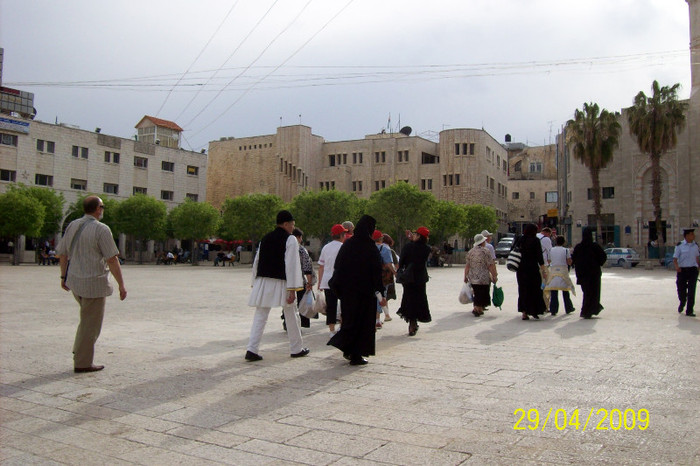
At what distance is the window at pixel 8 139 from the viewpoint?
47.0m

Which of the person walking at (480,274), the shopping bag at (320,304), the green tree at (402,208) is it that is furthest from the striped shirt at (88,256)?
the green tree at (402,208)

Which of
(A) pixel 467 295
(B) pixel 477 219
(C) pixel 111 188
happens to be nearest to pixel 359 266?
(A) pixel 467 295

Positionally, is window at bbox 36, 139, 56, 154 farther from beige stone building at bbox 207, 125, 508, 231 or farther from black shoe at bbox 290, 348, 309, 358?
black shoe at bbox 290, 348, 309, 358

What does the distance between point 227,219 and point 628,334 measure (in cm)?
3778

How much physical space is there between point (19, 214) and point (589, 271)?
37210 millimetres

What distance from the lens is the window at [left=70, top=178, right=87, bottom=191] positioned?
52281mm

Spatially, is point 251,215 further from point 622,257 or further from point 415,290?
point 415,290

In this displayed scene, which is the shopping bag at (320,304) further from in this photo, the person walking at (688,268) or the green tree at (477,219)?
the green tree at (477,219)

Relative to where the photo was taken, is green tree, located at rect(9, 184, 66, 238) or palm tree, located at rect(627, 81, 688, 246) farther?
green tree, located at rect(9, 184, 66, 238)

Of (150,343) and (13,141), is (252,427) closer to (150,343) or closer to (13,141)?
(150,343)

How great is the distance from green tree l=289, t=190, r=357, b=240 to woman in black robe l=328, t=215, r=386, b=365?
3668 centimetres

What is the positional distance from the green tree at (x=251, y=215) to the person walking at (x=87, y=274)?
36.0 meters

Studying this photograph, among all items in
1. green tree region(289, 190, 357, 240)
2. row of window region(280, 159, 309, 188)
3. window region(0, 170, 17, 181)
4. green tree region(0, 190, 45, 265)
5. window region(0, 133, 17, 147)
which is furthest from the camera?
row of window region(280, 159, 309, 188)

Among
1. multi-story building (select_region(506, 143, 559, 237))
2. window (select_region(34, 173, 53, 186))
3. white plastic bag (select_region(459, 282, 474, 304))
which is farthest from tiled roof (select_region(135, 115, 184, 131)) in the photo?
white plastic bag (select_region(459, 282, 474, 304))
